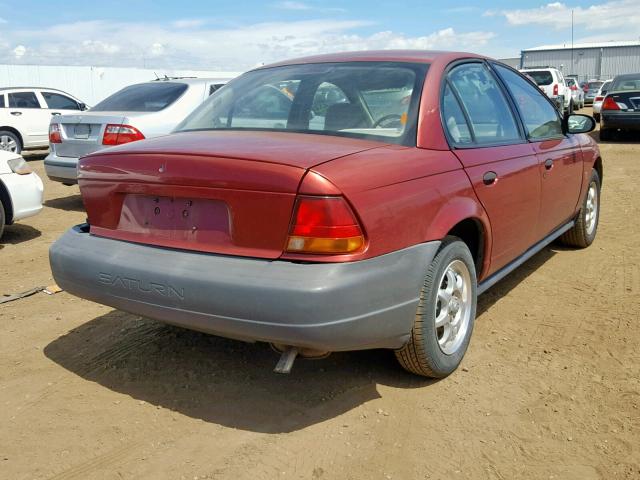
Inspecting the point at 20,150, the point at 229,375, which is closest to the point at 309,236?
the point at 229,375

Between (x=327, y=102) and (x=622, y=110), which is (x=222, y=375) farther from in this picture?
(x=622, y=110)

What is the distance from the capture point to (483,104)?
377cm

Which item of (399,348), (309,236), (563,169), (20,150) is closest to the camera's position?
(309,236)

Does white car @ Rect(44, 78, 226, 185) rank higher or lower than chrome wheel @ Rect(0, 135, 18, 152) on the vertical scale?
higher

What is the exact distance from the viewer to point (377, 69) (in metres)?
3.44

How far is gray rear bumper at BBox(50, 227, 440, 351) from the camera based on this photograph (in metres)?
2.43

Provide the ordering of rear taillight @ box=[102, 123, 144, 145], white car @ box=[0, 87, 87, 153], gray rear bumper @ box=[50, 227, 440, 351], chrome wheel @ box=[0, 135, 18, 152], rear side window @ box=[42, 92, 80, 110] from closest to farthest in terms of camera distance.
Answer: gray rear bumper @ box=[50, 227, 440, 351]
rear taillight @ box=[102, 123, 144, 145]
chrome wheel @ box=[0, 135, 18, 152]
white car @ box=[0, 87, 87, 153]
rear side window @ box=[42, 92, 80, 110]

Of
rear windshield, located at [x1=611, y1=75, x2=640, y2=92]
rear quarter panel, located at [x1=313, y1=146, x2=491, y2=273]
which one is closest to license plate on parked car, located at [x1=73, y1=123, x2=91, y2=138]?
rear quarter panel, located at [x1=313, y1=146, x2=491, y2=273]

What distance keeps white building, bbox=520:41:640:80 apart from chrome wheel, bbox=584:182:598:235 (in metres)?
46.1

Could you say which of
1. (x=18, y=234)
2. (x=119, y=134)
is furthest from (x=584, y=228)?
(x=18, y=234)

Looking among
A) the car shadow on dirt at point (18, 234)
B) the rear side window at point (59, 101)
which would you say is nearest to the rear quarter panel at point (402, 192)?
the car shadow on dirt at point (18, 234)

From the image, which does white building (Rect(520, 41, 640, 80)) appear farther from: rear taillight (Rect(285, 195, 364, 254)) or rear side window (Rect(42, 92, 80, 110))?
rear taillight (Rect(285, 195, 364, 254))

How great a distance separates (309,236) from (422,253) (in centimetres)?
58

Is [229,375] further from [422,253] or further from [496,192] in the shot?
[496,192]
